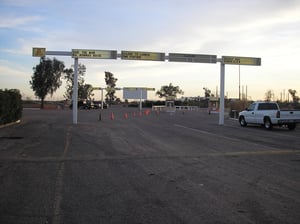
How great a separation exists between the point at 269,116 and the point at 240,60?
6.28 m

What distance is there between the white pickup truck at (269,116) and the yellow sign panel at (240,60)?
13.3ft

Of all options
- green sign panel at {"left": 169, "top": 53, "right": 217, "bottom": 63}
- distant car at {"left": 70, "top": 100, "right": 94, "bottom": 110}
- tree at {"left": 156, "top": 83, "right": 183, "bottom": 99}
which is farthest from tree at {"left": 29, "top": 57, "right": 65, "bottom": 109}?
tree at {"left": 156, "top": 83, "right": 183, "bottom": 99}

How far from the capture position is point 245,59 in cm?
2764

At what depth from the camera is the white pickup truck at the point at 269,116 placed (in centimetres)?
2239

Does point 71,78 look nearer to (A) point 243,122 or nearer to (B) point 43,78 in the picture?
(B) point 43,78

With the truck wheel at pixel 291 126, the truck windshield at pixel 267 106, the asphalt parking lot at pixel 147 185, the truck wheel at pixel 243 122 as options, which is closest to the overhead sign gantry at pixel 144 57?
the truck wheel at pixel 243 122

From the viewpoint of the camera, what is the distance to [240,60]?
90.3 ft

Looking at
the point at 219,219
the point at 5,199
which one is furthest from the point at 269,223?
the point at 5,199

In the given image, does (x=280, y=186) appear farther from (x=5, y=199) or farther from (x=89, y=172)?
(x=5, y=199)

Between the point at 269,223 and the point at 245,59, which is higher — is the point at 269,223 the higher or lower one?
the lower one

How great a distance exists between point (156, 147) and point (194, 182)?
5.74 meters

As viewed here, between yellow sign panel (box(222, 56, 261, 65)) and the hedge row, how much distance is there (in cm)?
1601

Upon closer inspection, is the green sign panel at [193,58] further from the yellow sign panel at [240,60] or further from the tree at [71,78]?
→ the tree at [71,78]

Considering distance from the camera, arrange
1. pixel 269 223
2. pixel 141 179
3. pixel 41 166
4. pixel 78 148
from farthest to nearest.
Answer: pixel 78 148
pixel 41 166
pixel 141 179
pixel 269 223
